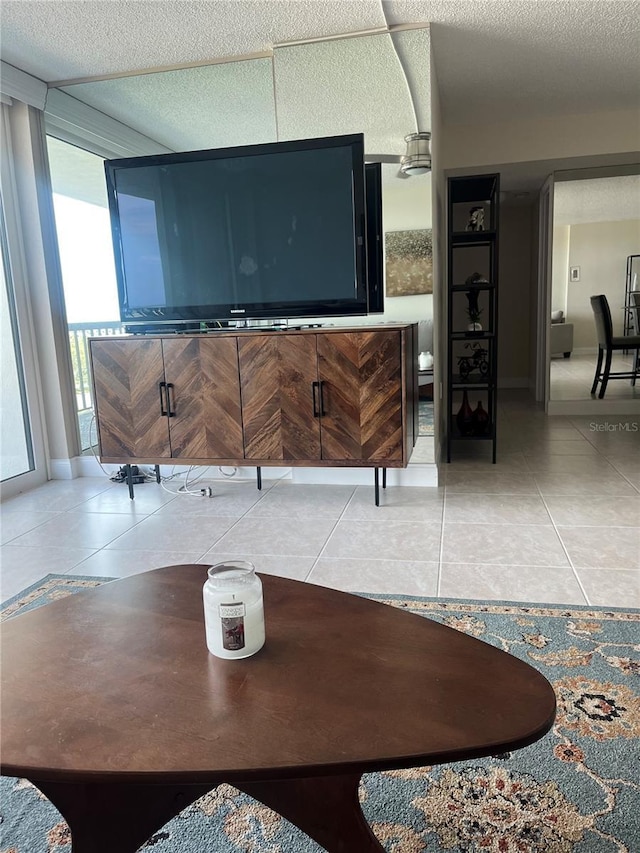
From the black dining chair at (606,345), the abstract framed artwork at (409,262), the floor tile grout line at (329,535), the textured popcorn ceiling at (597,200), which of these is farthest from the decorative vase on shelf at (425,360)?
the textured popcorn ceiling at (597,200)

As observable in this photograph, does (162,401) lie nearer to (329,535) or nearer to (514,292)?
(329,535)

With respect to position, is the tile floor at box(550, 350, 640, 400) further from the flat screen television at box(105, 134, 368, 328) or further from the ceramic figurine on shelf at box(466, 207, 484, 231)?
the flat screen television at box(105, 134, 368, 328)

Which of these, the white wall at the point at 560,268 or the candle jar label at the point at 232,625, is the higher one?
the white wall at the point at 560,268

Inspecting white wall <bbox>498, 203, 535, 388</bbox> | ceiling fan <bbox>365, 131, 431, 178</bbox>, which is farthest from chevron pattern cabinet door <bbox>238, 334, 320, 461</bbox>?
white wall <bbox>498, 203, 535, 388</bbox>

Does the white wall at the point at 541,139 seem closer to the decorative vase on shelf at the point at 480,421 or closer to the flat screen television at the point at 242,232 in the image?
the decorative vase on shelf at the point at 480,421

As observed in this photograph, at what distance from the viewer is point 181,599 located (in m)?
1.18

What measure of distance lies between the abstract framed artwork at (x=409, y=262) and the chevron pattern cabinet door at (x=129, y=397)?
1261 millimetres

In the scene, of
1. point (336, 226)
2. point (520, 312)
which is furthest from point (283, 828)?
point (520, 312)

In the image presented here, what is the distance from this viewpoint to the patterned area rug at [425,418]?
3266mm

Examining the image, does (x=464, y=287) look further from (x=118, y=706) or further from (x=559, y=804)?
(x=118, y=706)

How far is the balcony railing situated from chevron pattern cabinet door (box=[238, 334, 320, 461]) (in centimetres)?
143

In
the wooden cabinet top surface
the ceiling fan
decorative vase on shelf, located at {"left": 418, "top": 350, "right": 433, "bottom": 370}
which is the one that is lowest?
decorative vase on shelf, located at {"left": 418, "top": 350, "right": 433, "bottom": 370}

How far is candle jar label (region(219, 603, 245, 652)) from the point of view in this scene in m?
0.94

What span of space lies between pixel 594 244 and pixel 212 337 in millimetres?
3799
